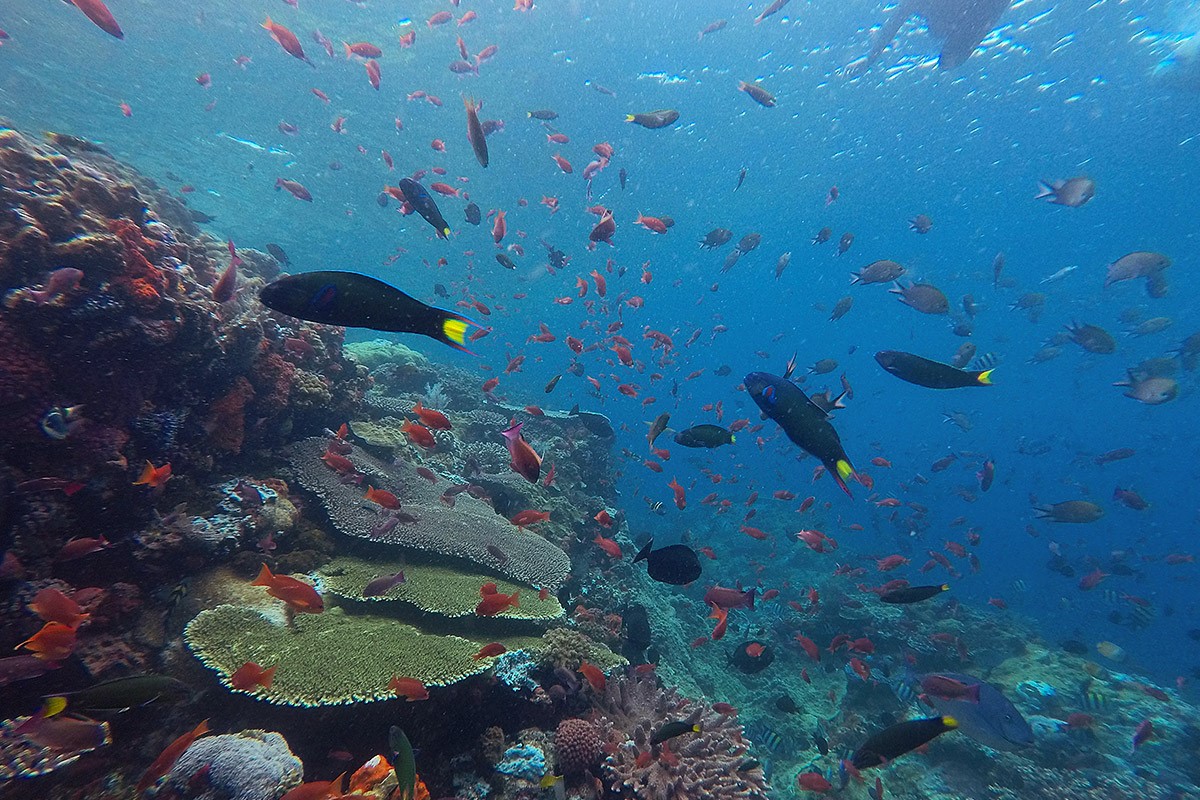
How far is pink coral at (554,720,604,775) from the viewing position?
3980 mm

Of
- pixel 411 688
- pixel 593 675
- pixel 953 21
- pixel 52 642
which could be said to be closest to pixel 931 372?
pixel 593 675

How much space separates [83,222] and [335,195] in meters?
36.6

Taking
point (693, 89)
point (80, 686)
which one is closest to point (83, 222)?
point (80, 686)

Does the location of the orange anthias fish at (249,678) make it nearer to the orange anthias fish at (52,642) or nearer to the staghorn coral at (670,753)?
the orange anthias fish at (52,642)

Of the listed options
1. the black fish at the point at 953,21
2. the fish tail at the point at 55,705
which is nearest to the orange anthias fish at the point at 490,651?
the fish tail at the point at 55,705

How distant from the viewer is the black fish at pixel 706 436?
199 inches

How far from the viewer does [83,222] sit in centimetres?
428

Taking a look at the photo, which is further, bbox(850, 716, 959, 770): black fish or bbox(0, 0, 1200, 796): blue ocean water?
bbox(0, 0, 1200, 796): blue ocean water

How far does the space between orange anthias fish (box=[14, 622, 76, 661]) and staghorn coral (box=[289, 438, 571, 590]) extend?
2324 mm

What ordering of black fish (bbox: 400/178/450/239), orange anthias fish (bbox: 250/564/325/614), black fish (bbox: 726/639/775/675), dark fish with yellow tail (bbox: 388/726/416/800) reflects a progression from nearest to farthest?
dark fish with yellow tail (bbox: 388/726/416/800) → orange anthias fish (bbox: 250/564/325/614) → black fish (bbox: 400/178/450/239) → black fish (bbox: 726/639/775/675)

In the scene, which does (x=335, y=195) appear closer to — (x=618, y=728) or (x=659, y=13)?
(x=659, y=13)

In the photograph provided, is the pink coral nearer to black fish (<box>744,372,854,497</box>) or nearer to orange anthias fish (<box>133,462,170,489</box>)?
black fish (<box>744,372,854,497</box>)

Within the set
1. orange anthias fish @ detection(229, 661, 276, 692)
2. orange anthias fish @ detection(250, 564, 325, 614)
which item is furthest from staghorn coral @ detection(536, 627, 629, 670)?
orange anthias fish @ detection(229, 661, 276, 692)

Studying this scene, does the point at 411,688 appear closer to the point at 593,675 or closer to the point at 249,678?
the point at 249,678
